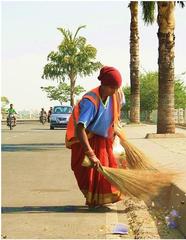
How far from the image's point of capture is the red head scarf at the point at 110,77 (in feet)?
27.8

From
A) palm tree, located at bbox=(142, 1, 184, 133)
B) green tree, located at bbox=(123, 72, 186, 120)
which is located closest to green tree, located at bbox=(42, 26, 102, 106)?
green tree, located at bbox=(123, 72, 186, 120)

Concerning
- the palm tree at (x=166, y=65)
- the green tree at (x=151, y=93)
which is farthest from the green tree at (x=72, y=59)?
the palm tree at (x=166, y=65)

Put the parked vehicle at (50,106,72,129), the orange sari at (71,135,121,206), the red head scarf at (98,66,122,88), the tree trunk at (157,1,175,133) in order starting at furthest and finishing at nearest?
the parked vehicle at (50,106,72,129) < the tree trunk at (157,1,175,133) < the orange sari at (71,135,121,206) < the red head scarf at (98,66,122,88)

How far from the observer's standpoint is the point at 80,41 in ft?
266

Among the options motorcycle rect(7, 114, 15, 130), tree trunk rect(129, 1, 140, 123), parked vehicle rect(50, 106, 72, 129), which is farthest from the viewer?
parked vehicle rect(50, 106, 72, 129)

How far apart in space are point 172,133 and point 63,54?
189 feet

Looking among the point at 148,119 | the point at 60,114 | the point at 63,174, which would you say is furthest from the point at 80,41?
the point at 63,174

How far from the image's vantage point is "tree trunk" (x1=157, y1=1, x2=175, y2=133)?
24.9 metres

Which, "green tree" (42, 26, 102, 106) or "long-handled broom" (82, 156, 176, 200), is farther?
"green tree" (42, 26, 102, 106)

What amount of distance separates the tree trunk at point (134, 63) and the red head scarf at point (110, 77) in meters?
29.8

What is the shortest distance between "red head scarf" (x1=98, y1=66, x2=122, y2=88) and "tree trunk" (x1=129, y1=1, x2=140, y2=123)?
29786mm

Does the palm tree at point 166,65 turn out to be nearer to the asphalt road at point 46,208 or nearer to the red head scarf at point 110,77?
the asphalt road at point 46,208

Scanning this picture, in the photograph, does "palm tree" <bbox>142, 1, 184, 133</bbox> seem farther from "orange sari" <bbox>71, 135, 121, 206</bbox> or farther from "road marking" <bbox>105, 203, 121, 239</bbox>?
"orange sari" <bbox>71, 135, 121, 206</bbox>

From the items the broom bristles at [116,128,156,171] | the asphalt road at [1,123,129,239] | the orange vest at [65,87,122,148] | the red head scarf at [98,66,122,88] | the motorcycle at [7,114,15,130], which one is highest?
the red head scarf at [98,66,122,88]
